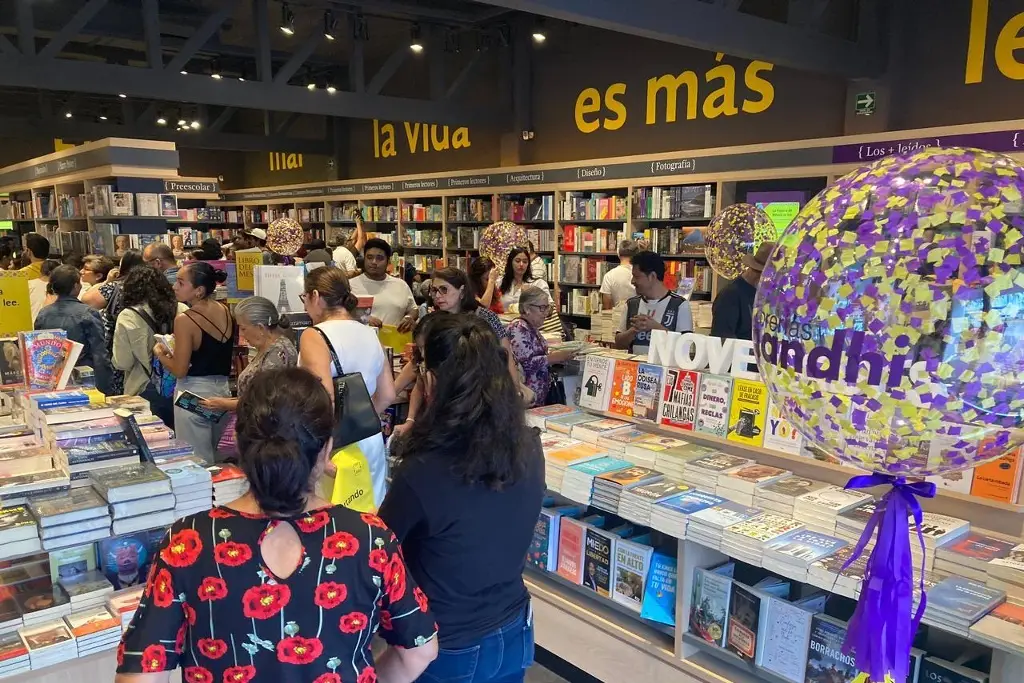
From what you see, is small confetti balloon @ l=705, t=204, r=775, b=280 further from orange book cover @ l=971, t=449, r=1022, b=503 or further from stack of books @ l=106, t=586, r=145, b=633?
stack of books @ l=106, t=586, r=145, b=633

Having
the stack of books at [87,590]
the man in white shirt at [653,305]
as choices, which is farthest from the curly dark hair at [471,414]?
the man in white shirt at [653,305]

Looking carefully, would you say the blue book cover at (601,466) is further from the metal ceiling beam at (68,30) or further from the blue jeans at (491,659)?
the metal ceiling beam at (68,30)

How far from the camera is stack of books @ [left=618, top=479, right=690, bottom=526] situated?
2477 millimetres

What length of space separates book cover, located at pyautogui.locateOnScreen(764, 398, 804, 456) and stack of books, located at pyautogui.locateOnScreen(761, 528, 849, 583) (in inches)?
14.6

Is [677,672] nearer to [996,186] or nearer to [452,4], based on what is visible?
[996,186]

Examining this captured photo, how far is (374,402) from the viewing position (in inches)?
124

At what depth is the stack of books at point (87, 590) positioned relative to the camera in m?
2.01

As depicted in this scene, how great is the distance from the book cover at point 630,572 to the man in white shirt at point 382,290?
269 centimetres

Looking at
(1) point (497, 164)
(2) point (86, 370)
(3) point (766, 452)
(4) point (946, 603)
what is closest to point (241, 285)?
(2) point (86, 370)

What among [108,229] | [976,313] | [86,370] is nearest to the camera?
[976,313]

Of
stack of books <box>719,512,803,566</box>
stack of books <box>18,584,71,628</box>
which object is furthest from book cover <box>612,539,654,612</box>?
stack of books <box>18,584,71,628</box>

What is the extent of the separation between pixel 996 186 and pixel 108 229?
7757mm

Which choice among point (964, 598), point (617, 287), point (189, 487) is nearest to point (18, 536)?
point (189, 487)

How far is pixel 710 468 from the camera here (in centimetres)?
263
